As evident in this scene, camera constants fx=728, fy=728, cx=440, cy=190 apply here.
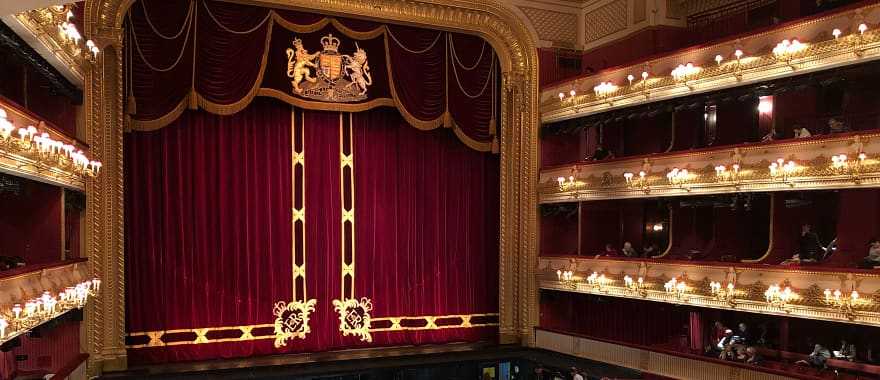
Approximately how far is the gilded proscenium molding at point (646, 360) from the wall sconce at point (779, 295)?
1210mm

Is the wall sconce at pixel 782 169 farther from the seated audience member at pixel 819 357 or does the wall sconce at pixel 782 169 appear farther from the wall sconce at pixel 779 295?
the seated audience member at pixel 819 357

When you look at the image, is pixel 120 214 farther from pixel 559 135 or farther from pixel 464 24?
pixel 559 135

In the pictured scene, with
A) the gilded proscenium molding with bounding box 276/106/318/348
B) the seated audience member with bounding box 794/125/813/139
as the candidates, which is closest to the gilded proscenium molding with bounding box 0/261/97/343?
the gilded proscenium molding with bounding box 276/106/318/348

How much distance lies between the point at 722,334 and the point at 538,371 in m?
4.12

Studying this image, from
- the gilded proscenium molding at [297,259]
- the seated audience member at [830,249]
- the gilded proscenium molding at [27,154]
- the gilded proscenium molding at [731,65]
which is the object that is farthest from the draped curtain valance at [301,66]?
the seated audience member at [830,249]

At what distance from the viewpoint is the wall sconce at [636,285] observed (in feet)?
49.9

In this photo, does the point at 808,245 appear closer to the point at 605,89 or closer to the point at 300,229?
the point at 605,89

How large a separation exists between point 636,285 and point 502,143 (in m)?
5.11

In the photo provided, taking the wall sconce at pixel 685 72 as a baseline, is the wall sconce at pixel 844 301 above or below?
below

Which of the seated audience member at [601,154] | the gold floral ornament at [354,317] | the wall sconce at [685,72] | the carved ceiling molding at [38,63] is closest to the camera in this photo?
the carved ceiling molding at [38,63]

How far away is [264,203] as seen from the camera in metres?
→ 16.5

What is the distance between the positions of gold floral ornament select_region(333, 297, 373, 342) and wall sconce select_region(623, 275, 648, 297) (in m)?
6.01

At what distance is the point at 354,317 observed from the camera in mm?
17094

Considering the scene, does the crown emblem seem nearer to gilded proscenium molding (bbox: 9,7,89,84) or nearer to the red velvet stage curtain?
the red velvet stage curtain
